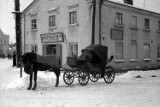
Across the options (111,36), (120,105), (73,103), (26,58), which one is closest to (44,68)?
(26,58)

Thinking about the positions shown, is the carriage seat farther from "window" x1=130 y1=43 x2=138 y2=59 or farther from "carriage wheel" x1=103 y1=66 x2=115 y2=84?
"window" x1=130 y1=43 x2=138 y2=59

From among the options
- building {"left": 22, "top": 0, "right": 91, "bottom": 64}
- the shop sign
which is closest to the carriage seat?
building {"left": 22, "top": 0, "right": 91, "bottom": 64}

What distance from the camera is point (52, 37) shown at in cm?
2216

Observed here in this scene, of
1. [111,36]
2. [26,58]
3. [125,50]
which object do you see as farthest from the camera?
[125,50]

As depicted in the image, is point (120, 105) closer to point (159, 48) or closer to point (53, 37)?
point (53, 37)

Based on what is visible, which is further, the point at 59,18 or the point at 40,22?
the point at 40,22

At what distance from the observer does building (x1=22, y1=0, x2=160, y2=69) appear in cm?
2020

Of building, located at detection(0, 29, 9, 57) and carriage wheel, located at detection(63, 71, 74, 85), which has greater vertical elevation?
building, located at detection(0, 29, 9, 57)

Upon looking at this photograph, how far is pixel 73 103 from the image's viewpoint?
7.46 metres

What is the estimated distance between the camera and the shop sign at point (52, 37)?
21578mm

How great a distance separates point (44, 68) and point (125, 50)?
12.3 m

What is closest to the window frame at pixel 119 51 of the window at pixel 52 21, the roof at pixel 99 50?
the window at pixel 52 21

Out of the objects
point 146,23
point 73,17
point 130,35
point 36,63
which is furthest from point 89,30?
point 36,63

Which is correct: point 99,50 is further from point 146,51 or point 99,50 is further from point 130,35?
point 146,51
